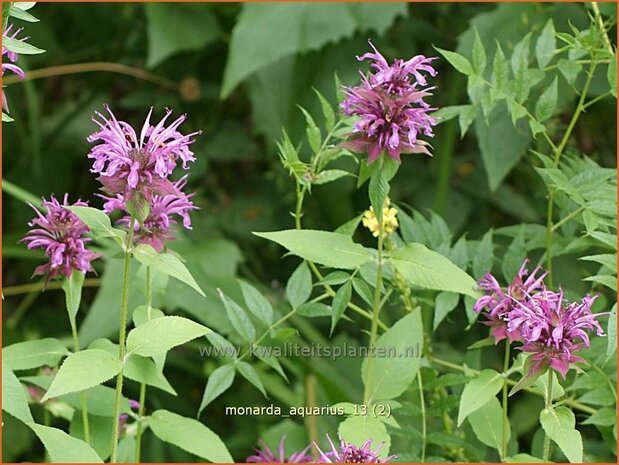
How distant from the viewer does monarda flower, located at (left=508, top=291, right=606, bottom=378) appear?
526 millimetres

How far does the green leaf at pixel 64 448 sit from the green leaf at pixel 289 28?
615mm

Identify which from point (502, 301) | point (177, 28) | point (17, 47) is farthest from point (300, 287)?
point (177, 28)


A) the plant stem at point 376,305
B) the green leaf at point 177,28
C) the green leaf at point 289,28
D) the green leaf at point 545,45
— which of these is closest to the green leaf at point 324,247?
the plant stem at point 376,305

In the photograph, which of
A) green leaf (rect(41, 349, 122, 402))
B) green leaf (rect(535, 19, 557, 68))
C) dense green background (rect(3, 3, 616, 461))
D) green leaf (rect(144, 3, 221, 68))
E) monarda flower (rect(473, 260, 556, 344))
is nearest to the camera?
green leaf (rect(41, 349, 122, 402))

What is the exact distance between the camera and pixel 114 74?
1.46 meters

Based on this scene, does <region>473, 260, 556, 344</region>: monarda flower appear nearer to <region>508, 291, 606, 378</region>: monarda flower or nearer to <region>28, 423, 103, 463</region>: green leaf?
<region>508, 291, 606, 378</region>: monarda flower

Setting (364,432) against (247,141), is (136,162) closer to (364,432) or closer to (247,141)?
(364,432)

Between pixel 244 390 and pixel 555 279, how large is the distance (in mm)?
405

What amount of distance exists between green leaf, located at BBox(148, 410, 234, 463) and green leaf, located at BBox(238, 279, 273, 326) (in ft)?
0.32

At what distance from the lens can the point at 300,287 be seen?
0.65 metres

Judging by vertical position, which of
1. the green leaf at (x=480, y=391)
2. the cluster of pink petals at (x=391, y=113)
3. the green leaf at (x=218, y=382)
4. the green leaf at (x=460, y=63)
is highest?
the green leaf at (x=460, y=63)

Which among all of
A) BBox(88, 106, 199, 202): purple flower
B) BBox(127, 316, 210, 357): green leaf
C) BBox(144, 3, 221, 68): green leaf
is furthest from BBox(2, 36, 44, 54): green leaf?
BBox(144, 3, 221, 68): green leaf

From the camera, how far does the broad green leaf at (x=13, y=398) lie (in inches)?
21.6

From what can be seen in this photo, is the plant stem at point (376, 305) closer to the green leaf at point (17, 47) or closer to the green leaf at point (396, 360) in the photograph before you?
the green leaf at point (396, 360)
